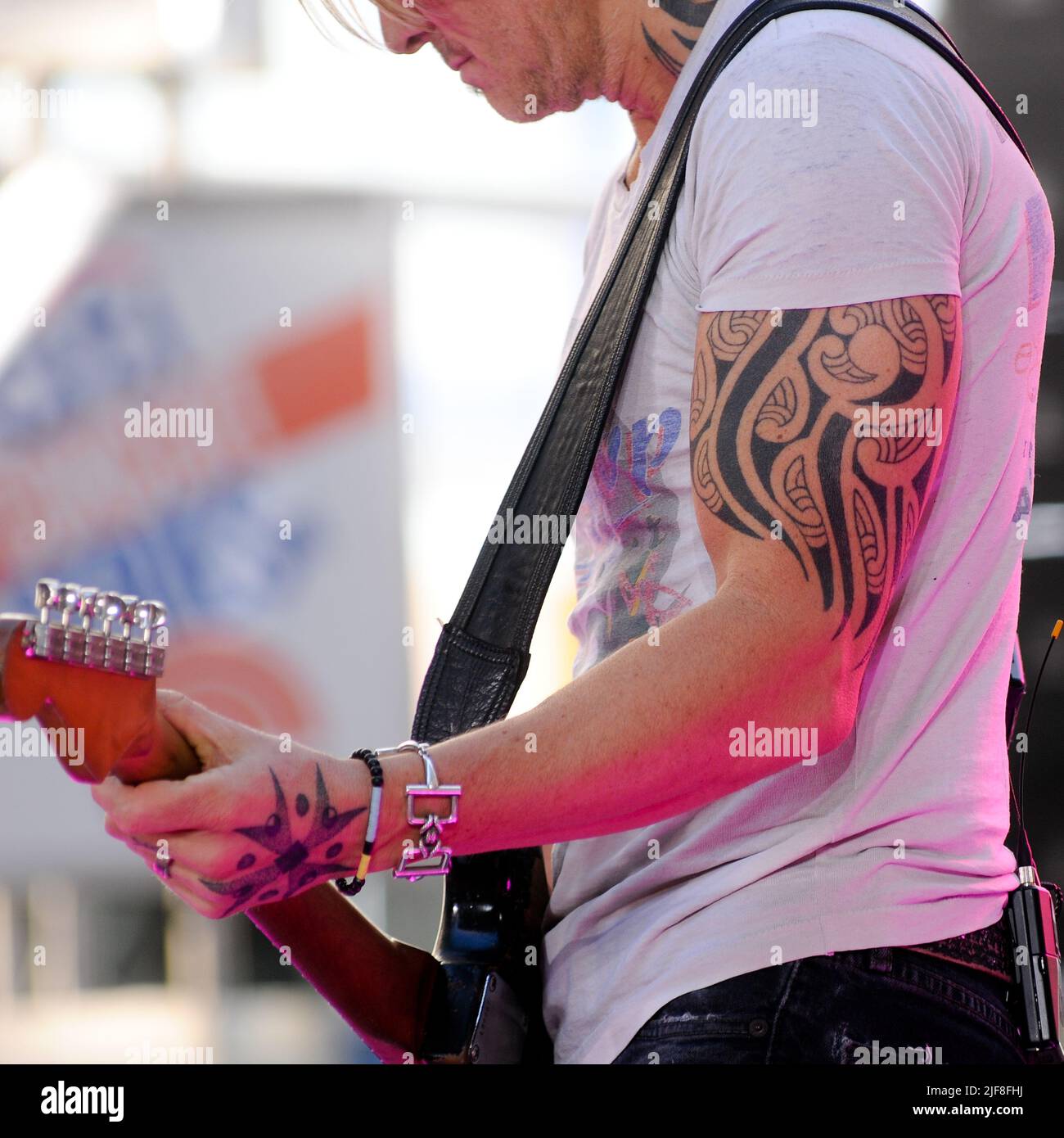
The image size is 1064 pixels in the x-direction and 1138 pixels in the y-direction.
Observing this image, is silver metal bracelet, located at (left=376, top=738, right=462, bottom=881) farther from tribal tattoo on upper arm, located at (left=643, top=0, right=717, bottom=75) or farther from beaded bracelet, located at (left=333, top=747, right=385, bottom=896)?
tribal tattoo on upper arm, located at (left=643, top=0, right=717, bottom=75)

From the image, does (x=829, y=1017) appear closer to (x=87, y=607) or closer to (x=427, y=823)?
(x=427, y=823)

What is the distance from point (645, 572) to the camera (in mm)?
1149

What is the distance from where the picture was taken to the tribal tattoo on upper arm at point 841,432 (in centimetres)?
95

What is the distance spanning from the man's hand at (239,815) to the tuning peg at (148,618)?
5 centimetres

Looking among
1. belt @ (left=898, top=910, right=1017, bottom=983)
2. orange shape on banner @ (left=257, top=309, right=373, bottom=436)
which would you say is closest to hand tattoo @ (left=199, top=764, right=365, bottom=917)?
belt @ (left=898, top=910, right=1017, bottom=983)

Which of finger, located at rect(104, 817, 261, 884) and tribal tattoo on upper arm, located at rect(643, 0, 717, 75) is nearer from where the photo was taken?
finger, located at rect(104, 817, 261, 884)

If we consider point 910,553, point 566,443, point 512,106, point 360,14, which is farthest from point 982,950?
point 360,14

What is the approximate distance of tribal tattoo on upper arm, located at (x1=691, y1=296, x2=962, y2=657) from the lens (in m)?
0.95

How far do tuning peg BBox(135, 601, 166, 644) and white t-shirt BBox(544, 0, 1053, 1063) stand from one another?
35 centimetres

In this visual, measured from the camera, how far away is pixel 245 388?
315 cm

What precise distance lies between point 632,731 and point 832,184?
0.43m
